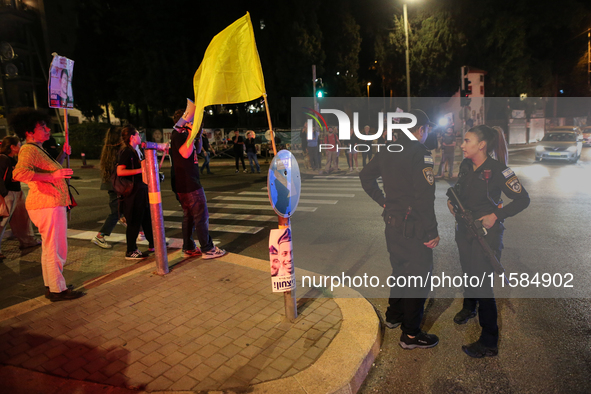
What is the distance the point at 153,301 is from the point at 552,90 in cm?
5805

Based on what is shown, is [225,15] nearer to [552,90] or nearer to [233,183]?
[233,183]

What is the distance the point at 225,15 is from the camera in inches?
1276

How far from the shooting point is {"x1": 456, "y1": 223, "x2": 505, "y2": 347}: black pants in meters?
3.30

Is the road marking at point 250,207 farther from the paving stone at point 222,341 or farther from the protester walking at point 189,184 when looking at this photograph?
the paving stone at point 222,341

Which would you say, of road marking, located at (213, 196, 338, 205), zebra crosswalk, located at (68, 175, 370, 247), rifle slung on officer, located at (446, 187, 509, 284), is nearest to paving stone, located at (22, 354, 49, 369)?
zebra crosswalk, located at (68, 175, 370, 247)

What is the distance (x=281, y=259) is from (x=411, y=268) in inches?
45.3

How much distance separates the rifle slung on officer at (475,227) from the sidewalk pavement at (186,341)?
3.86ft

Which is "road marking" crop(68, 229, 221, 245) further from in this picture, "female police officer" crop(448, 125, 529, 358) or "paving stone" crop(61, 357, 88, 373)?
"female police officer" crop(448, 125, 529, 358)

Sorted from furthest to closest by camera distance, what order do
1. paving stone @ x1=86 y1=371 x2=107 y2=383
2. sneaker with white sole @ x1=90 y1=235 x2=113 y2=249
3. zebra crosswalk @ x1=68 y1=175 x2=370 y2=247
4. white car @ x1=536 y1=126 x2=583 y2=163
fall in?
white car @ x1=536 y1=126 x2=583 y2=163
zebra crosswalk @ x1=68 y1=175 x2=370 y2=247
sneaker with white sole @ x1=90 y1=235 x2=113 y2=249
paving stone @ x1=86 y1=371 x2=107 y2=383

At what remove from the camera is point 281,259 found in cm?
361

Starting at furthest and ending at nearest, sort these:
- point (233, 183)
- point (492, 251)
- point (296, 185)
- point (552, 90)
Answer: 1. point (552, 90)
2. point (233, 183)
3. point (296, 185)
4. point (492, 251)

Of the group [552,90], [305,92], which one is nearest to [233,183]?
[305,92]

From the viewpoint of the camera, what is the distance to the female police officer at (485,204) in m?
3.31

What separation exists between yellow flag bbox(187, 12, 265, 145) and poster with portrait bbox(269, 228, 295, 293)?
57.5 inches
